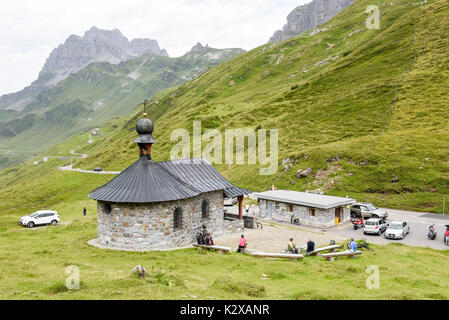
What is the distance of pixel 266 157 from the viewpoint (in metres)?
88.1

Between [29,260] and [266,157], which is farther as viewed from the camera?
[266,157]

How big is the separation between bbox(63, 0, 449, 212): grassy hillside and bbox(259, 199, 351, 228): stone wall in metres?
14.7

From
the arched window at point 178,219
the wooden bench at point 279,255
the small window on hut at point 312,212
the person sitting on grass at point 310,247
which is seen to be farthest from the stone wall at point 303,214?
the arched window at point 178,219

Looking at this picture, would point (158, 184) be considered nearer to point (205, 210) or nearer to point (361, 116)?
point (205, 210)

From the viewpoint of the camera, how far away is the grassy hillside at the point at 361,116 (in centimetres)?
6334

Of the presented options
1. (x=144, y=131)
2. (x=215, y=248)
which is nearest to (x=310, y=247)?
(x=215, y=248)

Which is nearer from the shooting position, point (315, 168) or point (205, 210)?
point (205, 210)

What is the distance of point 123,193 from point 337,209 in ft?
105

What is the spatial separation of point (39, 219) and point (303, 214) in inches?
1425

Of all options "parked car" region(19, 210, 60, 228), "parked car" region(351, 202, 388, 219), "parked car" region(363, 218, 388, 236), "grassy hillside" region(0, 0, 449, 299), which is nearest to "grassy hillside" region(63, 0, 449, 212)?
"grassy hillside" region(0, 0, 449, 299)

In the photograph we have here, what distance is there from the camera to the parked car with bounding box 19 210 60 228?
45125 mm

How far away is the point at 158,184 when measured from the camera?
31875 mm
